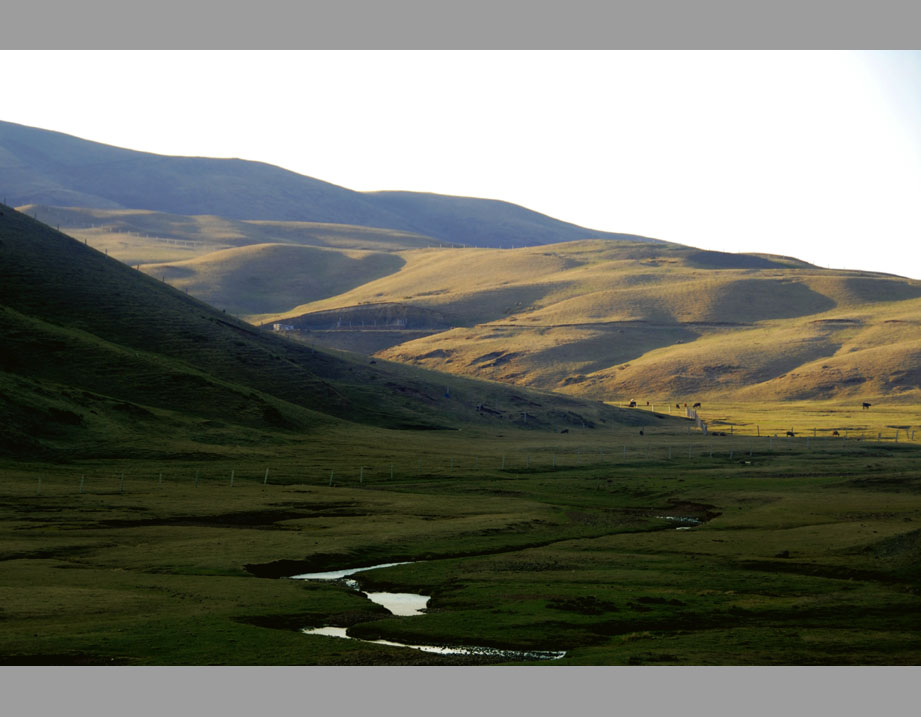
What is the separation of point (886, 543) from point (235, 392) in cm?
10508

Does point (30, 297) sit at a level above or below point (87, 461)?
above

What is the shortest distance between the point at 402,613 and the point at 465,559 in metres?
15.5

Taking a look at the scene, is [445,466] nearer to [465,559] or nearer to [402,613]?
[465,559]

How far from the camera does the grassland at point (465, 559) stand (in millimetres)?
46438

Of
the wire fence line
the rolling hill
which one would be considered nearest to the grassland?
the wire fence line

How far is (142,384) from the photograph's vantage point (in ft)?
494

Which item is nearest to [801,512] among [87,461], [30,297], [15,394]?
[87,461]

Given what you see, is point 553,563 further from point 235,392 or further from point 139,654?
point 235,392

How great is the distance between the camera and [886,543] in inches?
2611

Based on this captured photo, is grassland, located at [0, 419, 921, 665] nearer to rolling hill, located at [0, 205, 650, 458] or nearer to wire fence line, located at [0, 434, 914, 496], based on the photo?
wire fence line, located at [0, 434, 914, 496]

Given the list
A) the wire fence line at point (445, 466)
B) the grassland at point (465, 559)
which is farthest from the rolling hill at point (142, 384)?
the wire fence line at point (445, 466)

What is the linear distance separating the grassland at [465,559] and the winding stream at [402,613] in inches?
27.4

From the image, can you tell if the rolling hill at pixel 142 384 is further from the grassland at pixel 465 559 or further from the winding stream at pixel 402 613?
the winding stream at pixel 402 613

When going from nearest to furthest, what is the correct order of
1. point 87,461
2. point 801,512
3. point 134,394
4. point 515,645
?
point 515,645
point 801,512
point 87,461
point 134,394
